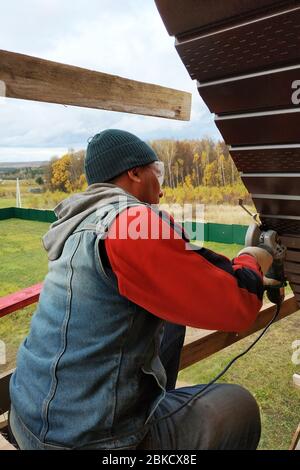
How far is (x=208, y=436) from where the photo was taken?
1050mm

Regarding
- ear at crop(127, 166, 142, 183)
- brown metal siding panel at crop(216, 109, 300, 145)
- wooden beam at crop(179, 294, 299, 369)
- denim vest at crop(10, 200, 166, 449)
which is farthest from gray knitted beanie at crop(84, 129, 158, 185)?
wooden beam at crop(179, 294, 299, 369)

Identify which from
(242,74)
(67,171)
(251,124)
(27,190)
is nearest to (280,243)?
(251,124)

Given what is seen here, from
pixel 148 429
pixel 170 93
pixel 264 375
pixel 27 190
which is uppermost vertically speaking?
pixel 170 93

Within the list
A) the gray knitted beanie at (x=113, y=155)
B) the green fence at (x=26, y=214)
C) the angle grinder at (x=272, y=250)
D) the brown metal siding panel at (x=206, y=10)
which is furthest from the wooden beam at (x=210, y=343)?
the green fence at (x=26, y=214)

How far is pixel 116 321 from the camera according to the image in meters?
→ 0.93

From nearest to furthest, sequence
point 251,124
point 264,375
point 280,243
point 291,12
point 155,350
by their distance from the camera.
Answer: point 291,12
point 155,350
point 251,124
point 280,243
point 264,375

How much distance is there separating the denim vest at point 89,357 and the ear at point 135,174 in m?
0.21

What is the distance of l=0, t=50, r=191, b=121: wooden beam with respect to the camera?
1346mm

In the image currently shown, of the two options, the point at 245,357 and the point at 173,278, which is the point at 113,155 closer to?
the point at 173,278

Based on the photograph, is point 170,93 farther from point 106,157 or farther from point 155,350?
point 155,350

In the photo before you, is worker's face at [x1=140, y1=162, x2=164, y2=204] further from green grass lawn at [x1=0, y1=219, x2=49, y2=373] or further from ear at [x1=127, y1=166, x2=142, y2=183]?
green grass lawn at [x1=0, y1=219, x2=49, y2=373]

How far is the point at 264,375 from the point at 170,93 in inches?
73.4

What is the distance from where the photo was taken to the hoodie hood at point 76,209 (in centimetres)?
100

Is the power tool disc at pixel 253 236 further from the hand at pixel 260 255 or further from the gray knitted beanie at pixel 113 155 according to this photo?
the gray knitted beanie at pixel 113 155
